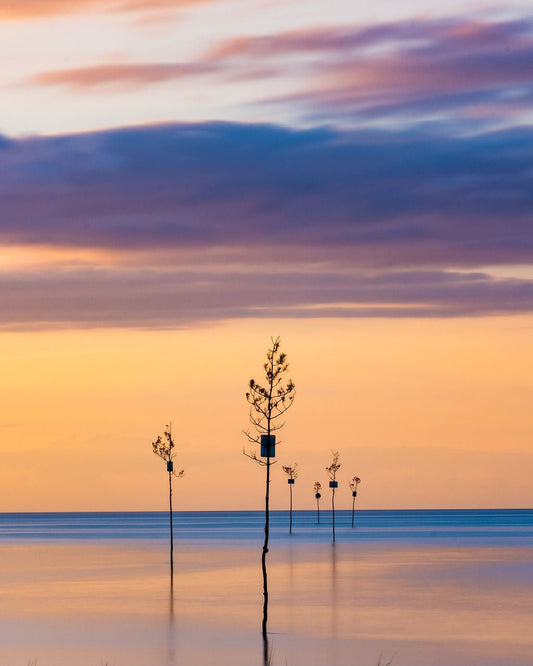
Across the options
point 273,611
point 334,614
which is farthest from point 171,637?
point 334,614

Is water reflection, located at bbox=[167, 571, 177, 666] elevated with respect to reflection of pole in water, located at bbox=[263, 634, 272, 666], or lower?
lower

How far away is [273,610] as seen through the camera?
52281 millimetres

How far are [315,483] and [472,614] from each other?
4277 inches

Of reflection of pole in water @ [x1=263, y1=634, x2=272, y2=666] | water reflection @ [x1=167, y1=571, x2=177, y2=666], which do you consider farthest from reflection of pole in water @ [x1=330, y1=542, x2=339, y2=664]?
water reflection @ [x1=167, y1=571, x2=177, y2=666]

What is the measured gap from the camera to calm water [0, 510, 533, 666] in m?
40.0

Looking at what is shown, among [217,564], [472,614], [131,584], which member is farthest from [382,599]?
[217,564]

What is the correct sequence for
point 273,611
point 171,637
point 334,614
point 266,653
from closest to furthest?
point 266,653 < point 171,637 < point 334,614 < point 273,611

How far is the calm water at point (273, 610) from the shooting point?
131 feet

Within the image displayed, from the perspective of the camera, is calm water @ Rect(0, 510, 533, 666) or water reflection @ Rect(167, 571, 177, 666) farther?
calm water @ Rect(0, 510, 533, 666)

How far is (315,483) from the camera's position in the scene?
160 m

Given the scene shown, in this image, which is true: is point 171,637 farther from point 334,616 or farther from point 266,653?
point 334,616

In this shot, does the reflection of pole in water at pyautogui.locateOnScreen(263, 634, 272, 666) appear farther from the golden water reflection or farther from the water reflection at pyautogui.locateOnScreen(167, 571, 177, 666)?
the water reflection at pyautogui.locateOnScreen(167, 571, 177, 666)

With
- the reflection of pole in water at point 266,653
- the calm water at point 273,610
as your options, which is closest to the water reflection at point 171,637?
the calm water at point 273,610

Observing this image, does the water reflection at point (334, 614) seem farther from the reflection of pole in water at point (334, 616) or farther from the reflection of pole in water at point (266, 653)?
the reflection of pole in water at point (266, 653)
